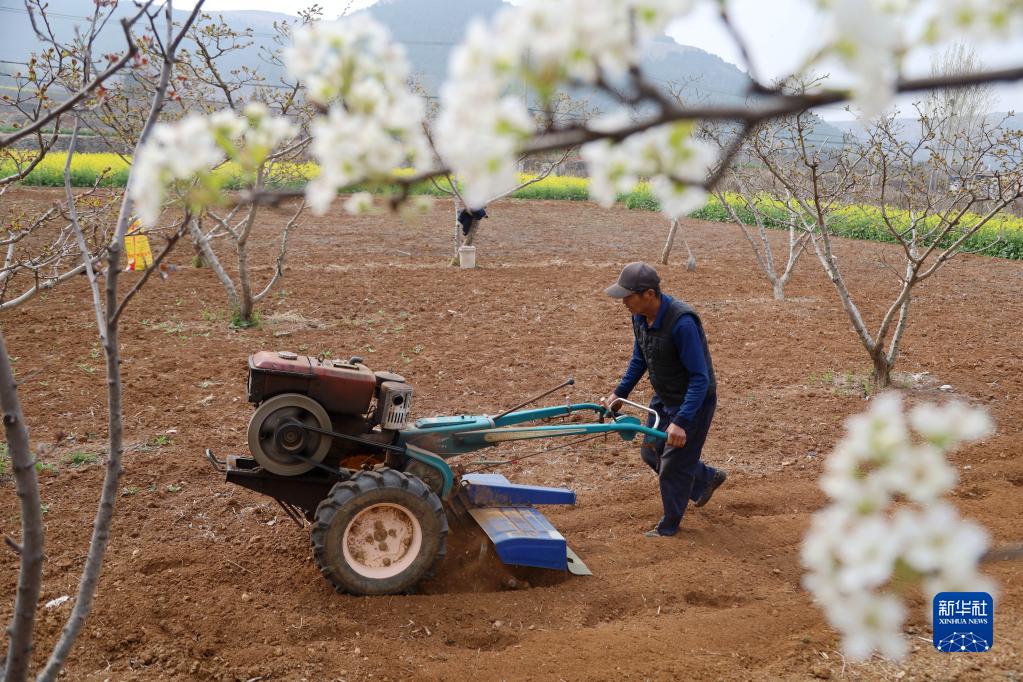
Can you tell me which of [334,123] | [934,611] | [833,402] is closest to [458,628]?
[934,611]

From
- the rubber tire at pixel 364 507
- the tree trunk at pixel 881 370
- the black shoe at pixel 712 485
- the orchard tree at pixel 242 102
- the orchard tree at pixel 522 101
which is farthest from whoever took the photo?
the orchard tree at pixel 242 102

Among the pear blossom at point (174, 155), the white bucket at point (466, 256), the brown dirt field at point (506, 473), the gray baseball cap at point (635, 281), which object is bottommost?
the brown dirt field at point (506, 473)

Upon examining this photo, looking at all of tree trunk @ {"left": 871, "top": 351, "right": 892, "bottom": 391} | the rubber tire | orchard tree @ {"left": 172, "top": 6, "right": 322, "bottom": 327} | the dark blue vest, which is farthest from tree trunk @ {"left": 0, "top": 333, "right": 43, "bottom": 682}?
tree trunk @ {"left": 871, "top": 351, "right": 892, "bottom": 391}

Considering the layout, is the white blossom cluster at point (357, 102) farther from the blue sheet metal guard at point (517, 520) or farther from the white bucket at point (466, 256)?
the white bucket at point (466, 256)

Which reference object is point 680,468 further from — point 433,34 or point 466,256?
point 433,34

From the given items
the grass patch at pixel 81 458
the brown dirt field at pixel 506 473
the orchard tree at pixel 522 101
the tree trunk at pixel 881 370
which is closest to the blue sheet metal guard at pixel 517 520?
the brown dirt field at pixel 506 473

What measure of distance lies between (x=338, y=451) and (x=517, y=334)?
5759 millimetres

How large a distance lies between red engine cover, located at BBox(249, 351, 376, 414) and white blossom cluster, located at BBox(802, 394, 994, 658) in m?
3.44

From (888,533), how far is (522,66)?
777 millimetres

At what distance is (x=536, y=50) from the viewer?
3.48 ft

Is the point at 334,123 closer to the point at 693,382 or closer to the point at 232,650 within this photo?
the point at 232,650

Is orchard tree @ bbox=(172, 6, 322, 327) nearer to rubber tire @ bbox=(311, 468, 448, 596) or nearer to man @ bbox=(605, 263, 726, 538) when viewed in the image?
man @ bbox=(605, 263, 726, 538)

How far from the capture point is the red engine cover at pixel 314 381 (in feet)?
14.1

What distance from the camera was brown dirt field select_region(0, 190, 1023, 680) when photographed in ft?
12.6
